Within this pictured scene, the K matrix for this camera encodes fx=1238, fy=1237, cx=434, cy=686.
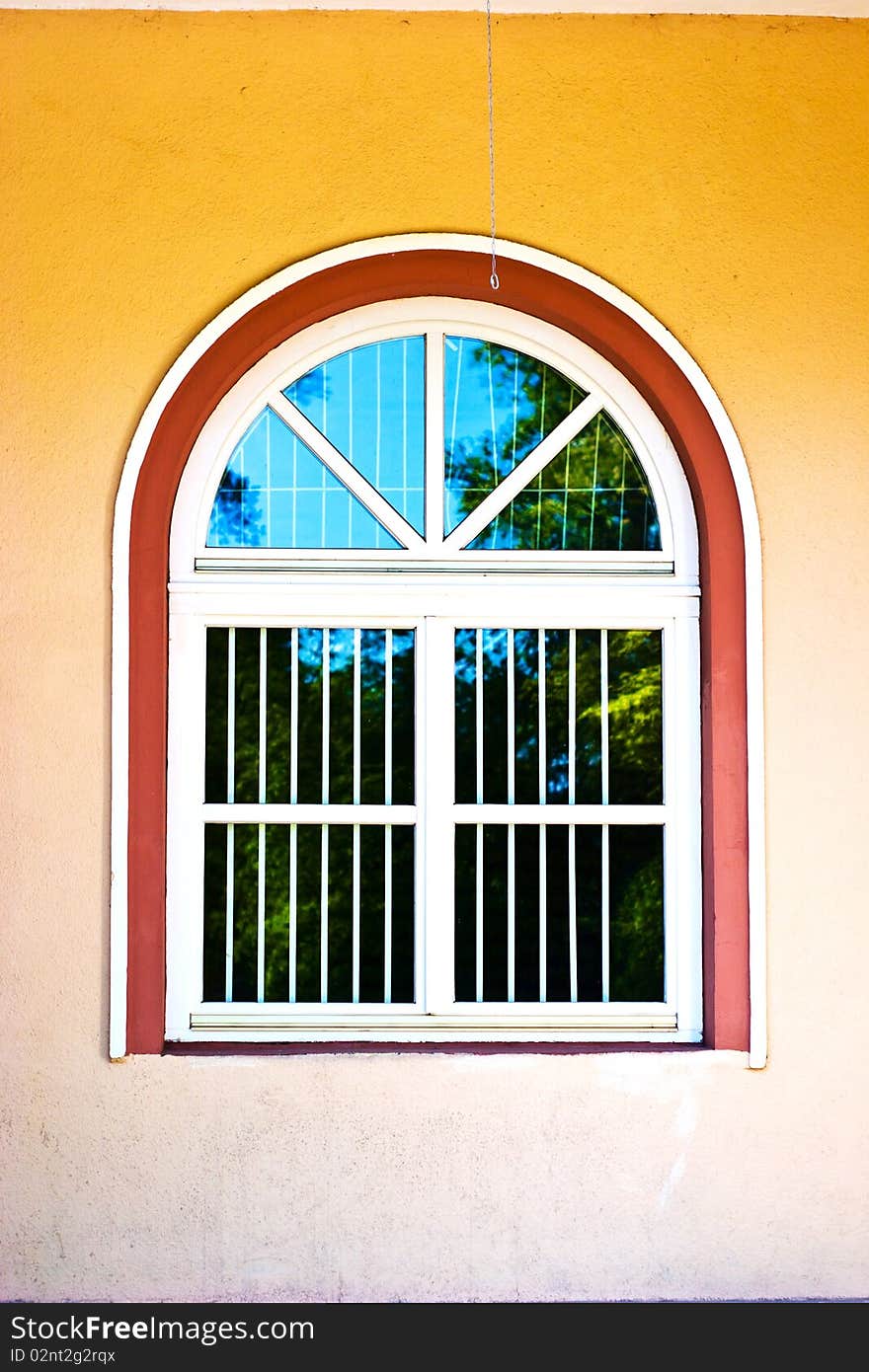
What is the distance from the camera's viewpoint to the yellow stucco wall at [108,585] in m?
3.72

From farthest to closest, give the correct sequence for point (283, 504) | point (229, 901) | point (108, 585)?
point (283, 504) → point (229, 901) → point (108, 585)

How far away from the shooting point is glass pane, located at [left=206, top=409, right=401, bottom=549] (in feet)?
13.2

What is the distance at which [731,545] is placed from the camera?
389 centimetres

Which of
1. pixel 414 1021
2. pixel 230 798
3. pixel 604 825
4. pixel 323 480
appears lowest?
pixel 414 1021

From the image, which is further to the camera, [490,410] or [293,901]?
[490,410]

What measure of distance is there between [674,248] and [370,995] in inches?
101

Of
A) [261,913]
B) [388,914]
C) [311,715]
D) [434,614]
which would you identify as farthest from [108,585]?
[388,914]

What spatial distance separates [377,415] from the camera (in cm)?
405

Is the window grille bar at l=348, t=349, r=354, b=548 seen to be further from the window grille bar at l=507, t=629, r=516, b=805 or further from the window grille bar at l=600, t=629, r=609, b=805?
the window grille bar at l=600, t=629, r=609, b=805

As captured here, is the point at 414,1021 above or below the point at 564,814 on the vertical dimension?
below

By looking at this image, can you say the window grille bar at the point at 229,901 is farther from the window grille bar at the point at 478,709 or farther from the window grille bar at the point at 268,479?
the window grille bar at the point at 268,479

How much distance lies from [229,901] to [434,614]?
44.2 inches

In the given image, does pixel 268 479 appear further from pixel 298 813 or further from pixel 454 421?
pixel 298 813

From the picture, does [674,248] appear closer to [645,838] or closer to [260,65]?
[260,65]
